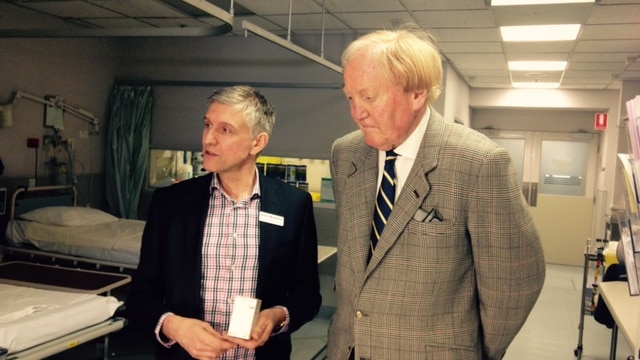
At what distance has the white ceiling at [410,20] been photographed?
407 centimetres

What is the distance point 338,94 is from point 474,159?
14.3 ft

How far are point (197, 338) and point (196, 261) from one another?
0.79 ft

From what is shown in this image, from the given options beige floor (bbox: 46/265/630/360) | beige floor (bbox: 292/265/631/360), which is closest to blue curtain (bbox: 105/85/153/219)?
beige floor (bbox: 46/265/630/360)

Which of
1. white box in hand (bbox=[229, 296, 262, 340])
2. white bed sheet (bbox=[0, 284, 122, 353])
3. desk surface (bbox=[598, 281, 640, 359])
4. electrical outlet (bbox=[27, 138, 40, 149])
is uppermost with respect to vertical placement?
electrical outlet (bbox=[27, 138, 40, 149])

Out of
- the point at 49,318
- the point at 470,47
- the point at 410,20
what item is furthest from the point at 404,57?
the point at 470,47

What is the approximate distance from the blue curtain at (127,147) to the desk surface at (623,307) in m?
4.81

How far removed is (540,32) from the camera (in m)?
4.94

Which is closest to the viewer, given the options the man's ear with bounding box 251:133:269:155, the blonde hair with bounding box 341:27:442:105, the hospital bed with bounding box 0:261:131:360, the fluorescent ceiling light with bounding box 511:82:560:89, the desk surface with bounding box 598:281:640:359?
the blonde hair with bounding box 341:27:442:105

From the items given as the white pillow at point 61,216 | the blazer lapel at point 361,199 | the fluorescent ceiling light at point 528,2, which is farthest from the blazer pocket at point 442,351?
the white pillow at point 61,216

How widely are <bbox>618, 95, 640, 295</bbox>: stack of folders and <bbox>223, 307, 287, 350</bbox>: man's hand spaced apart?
105cm

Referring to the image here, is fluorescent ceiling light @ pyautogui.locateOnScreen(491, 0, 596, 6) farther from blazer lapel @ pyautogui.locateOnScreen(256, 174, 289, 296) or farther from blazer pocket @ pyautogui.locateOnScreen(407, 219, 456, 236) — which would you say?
blazer pocket @ pyautogui.locateOnScreen(407, 219, 456, 236)

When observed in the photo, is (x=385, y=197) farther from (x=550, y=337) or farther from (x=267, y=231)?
(x=550, y=337)

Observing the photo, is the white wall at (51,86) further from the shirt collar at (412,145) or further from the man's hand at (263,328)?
the shirt collar at (412,145)

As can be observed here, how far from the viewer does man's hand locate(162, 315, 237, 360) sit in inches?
58.4
